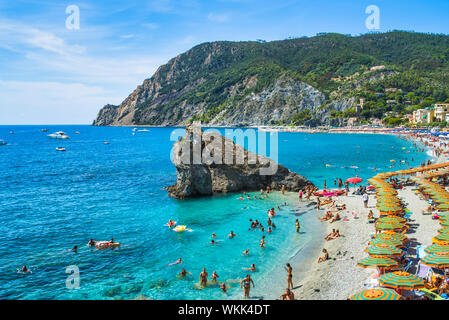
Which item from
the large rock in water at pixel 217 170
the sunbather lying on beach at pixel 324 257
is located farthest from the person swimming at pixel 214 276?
the large rock in water at pixel 217 170

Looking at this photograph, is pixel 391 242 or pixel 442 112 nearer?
pixel 391 242

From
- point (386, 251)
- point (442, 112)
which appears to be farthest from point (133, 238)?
point (442, 112)

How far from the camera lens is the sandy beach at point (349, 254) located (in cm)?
1566

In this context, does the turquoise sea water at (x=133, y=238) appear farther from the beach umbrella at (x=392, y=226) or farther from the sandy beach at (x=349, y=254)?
the beach umbrella at (x=392, y=226)

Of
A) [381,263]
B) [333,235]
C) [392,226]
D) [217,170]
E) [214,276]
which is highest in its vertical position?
[217,170]

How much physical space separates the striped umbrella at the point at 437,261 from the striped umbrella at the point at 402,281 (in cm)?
246

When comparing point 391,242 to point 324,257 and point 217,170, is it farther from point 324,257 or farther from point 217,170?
point 217,170

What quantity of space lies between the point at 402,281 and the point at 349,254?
21.9 feet

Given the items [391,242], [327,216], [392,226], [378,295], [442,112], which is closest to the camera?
[378,295]

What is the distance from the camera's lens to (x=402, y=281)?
13.2m

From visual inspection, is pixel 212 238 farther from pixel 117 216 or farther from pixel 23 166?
pixel 23 166

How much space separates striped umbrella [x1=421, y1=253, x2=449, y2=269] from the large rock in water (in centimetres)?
2235
